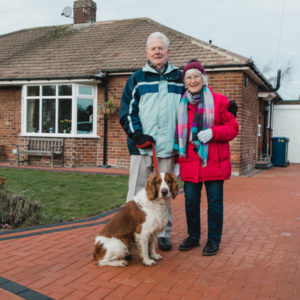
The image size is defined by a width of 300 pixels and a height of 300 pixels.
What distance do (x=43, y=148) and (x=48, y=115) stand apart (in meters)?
1.26

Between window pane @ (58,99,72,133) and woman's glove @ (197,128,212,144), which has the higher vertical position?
window pane @ (58,99,72,133)

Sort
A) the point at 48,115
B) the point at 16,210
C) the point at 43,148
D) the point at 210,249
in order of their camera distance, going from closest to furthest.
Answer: the point at 210,249 → the point at 16,210 → the point at 43,148 → the point at 48,115

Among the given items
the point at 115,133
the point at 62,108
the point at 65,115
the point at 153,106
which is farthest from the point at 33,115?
the point at 153,106

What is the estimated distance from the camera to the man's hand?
3.62 metres

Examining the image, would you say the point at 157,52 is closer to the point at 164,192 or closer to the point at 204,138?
the point at 204,138

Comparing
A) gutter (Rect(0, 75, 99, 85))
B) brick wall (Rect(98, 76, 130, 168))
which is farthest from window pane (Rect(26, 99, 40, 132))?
brick wall (Rect(98, 76, 130, 168))

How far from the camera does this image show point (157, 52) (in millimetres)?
3695

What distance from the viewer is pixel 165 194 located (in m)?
3.29

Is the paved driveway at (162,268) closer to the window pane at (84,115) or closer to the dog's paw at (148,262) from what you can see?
the dog's paw at (148,262)

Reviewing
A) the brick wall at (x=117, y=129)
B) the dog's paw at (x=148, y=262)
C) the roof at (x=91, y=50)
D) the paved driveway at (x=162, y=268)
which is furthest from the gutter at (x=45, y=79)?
the dog's paw at (x=148, y=262)

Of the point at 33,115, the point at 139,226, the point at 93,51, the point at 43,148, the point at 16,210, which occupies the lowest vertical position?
the point at 16,210

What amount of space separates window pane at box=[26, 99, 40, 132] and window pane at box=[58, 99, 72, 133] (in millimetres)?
1043

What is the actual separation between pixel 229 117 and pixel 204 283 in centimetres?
171

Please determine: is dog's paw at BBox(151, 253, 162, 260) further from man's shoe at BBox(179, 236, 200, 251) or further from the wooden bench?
the wooden bench
